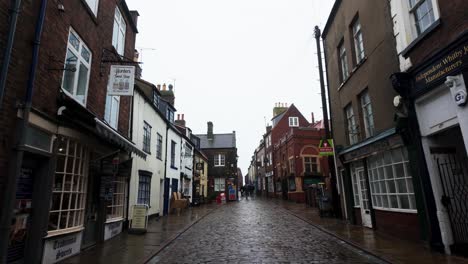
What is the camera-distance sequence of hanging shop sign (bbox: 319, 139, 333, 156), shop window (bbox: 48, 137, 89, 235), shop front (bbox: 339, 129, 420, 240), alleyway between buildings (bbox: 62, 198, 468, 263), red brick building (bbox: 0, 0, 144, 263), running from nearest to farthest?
red brick building (bbox: 0, 0, 144, 263), alleyway between buildings (bbox: 62, 198, 468, 263), shop window (bbox: 48, 137, 89, 235), shop front (bbox: 339, 129, 420, 240), hanging shop sign (bbox: 319, 139, 333, 156)

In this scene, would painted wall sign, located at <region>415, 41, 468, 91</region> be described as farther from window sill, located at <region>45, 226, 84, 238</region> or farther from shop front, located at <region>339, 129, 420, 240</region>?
window sill, located at <region>45, 226, 84, 238</region>

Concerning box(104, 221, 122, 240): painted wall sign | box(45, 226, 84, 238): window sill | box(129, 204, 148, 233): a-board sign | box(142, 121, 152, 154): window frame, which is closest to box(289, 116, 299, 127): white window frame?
box(142, 121, 152, 154): window frame

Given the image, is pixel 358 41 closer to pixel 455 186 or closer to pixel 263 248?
pixel 455 186

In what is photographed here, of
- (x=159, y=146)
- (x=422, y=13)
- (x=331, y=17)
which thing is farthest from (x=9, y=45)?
(x=331, y=17)

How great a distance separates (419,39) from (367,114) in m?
4.18

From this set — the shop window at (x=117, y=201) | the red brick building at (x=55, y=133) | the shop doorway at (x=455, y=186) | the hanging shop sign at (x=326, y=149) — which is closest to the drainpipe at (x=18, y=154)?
the red brick building at (x=55, y=133)

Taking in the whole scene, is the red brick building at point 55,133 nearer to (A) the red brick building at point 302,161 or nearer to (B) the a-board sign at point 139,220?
(B) the a-board sign at point 139,220

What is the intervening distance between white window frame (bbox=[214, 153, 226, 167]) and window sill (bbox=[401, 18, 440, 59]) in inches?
1435

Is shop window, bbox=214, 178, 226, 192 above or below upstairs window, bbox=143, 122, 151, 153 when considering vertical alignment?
below

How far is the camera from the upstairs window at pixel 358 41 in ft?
38.1

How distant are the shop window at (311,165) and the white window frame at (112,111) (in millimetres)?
23827

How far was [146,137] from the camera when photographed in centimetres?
1500

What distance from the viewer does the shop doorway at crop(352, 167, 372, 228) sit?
11422mm

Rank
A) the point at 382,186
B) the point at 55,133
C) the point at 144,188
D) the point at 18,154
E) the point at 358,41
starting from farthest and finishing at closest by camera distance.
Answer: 1. the point at 144,188
2. the point at 358,41
3. the point at 382,186
4. the point at 55,133
5. the point at 18,154
